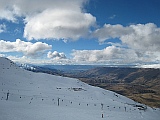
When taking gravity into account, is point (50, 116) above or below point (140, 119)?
above

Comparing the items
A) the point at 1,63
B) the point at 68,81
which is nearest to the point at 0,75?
the point at 1,63

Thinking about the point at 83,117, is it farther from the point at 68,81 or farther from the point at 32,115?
the point at 68,81

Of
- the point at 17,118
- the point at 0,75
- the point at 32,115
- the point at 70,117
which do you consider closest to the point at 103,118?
the point at 70,117

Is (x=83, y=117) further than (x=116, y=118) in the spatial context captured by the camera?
No

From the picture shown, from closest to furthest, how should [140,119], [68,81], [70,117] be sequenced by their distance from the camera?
[70,117], [140,119], [68,81]

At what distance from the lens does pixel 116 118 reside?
109 ft

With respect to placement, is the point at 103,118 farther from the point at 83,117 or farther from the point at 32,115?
the point at 32,115

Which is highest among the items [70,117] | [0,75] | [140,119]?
[0,75]

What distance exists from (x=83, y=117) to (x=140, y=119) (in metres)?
12.4

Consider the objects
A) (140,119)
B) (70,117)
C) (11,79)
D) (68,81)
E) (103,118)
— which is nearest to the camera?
(70,117)

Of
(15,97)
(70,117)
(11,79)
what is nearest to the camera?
(70,117)

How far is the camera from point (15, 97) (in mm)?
42844

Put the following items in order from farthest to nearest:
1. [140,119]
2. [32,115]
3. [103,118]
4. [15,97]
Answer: [15,97], [140,119], [103,118], [32,115]

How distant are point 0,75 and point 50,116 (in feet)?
143
